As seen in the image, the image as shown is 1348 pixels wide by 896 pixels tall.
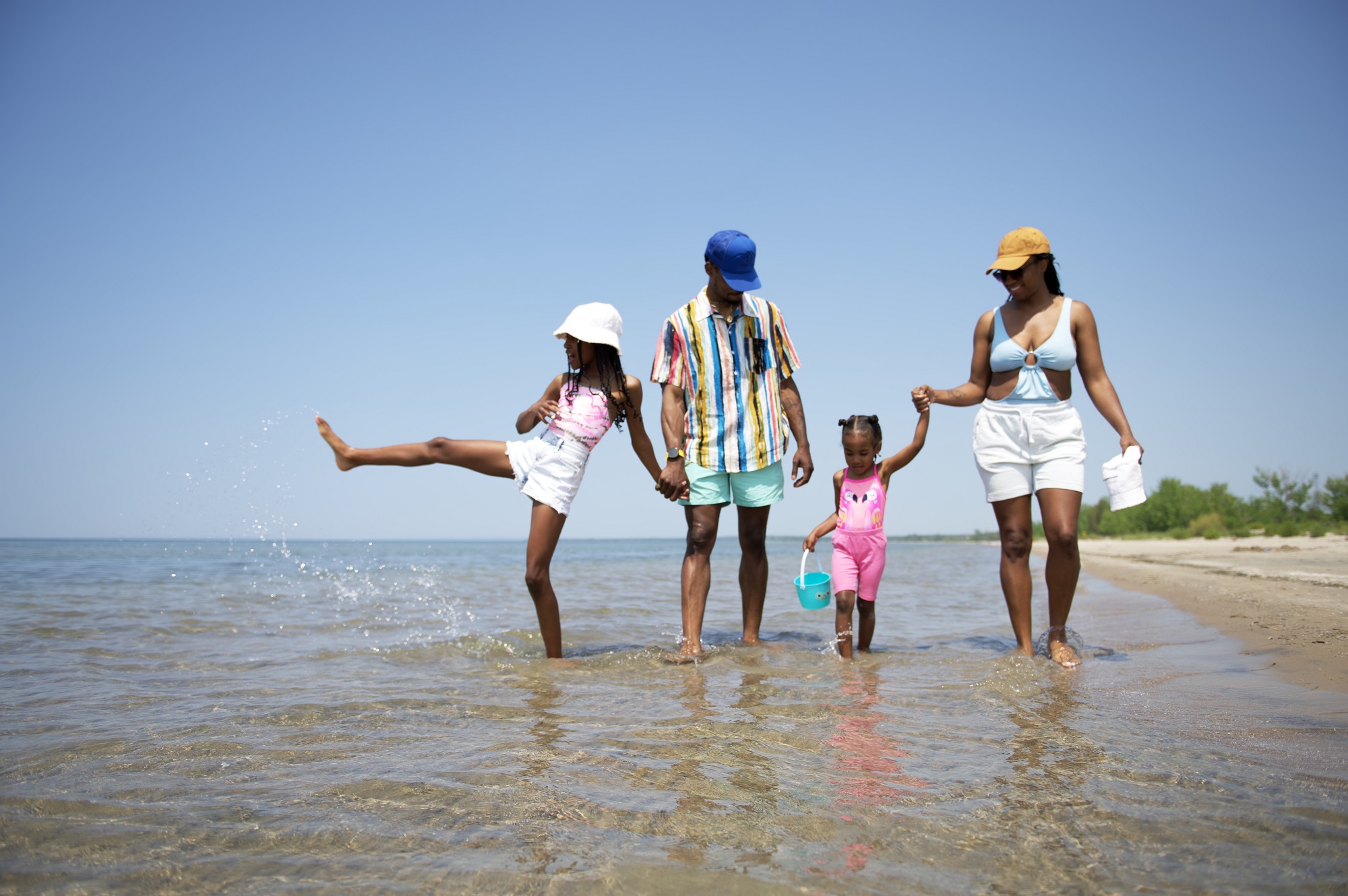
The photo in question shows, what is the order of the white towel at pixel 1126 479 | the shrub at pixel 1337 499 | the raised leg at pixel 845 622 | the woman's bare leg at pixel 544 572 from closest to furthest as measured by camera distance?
the white towel at pixel 1126 479, the raised leg at pixel 845 622, the woman's bare leg at pixel 544 572, the shrub at pixel 1337 499

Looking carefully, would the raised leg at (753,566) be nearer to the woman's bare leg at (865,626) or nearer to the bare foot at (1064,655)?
the woman's bare leg at (865,626)

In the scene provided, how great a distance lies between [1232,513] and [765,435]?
34657 millimetres

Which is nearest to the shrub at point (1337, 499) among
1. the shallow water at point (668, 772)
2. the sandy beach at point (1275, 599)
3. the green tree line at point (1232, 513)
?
the green tree line at point (1232, 513)

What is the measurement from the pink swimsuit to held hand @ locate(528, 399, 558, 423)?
184 centimetres

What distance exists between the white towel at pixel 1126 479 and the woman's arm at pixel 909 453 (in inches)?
37.6

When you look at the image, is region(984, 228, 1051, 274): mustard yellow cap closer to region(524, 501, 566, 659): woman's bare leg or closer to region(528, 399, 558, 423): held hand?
region(528, 399, 558, 423): held hand

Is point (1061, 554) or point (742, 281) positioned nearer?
point (1061, 554)

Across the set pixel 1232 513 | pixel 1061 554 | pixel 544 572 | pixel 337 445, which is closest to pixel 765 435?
pixel 544 572

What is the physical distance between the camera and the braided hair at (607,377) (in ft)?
15.8

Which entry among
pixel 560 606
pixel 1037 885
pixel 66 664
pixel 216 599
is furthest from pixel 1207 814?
pixel 216 599

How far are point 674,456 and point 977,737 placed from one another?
2.54 meters

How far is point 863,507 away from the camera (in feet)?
15.6

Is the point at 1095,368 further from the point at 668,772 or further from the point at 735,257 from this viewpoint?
the point at 668,772

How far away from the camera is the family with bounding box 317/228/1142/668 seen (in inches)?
174
